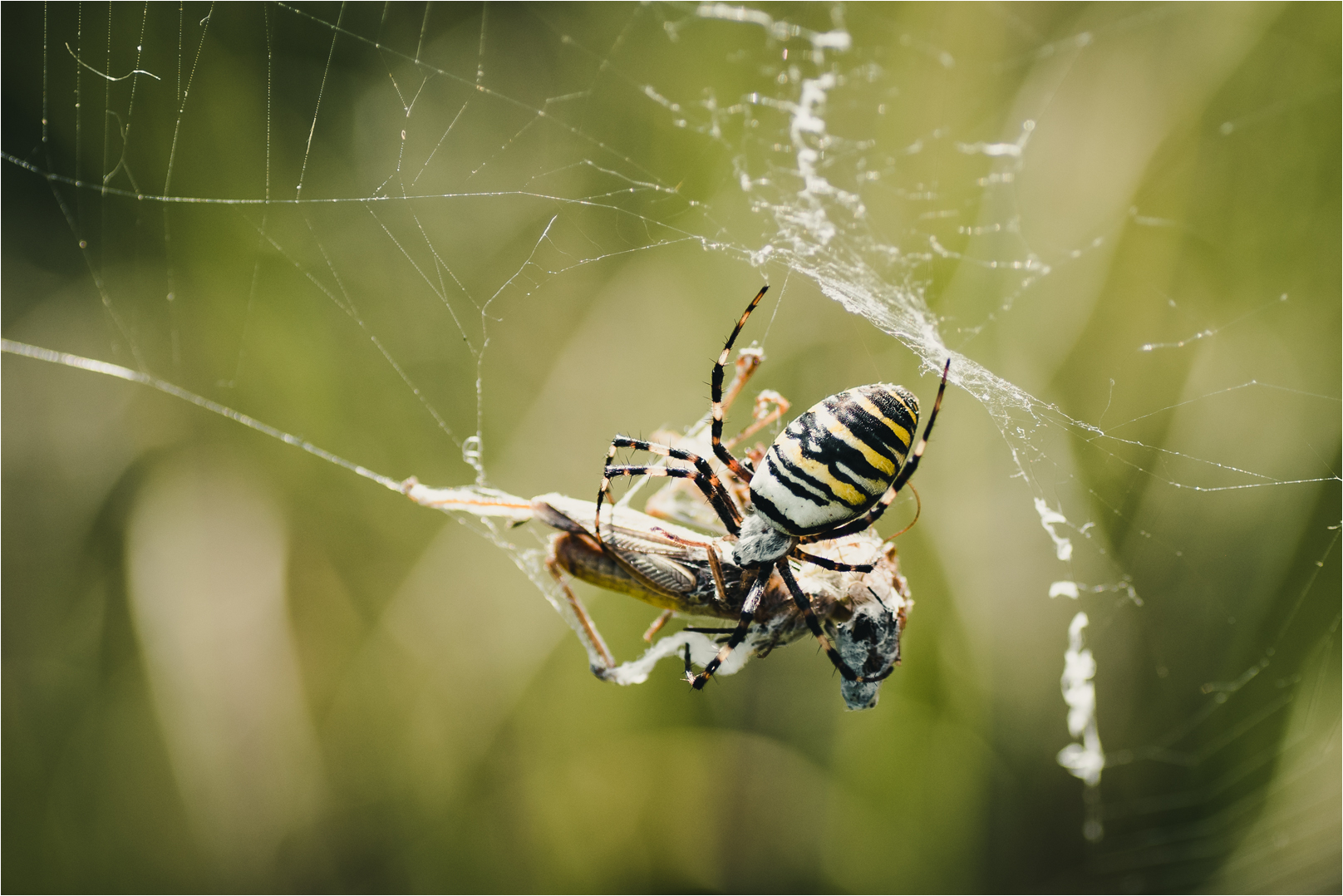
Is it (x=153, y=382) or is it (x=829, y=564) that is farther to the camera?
(x=153, y=382)

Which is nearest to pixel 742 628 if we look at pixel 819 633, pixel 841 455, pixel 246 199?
pixel 819 633

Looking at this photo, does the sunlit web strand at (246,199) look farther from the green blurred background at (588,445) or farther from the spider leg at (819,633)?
the spider leg at (819,633)

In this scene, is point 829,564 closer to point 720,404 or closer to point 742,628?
point 742,628

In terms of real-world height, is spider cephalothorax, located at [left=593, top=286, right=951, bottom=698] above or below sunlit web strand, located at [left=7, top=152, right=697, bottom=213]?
below

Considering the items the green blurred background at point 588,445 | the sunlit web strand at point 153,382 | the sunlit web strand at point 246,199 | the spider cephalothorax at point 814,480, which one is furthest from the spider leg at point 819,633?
the sunlit web strand at point 153,382

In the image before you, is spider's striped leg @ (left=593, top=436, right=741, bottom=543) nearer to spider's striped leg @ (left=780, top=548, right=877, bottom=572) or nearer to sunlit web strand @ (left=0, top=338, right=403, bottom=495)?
spider's striped leg @ (left=780, top=548, right=877, bottom=572)

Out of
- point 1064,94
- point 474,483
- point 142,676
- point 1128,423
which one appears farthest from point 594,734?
point 1064,94

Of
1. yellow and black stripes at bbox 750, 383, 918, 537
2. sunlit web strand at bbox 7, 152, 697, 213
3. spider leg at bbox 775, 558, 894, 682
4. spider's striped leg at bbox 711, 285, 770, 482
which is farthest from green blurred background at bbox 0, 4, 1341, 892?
yellow and black stripes at bbox 750, 383, 918, 537
